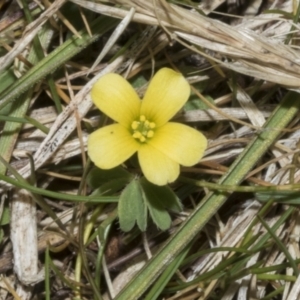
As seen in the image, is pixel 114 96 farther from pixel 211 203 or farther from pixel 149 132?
pixel 211 203

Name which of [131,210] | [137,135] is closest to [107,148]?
[137,135]

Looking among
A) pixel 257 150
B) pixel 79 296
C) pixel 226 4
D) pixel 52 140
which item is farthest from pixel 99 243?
pixel 226 4

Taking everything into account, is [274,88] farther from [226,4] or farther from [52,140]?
[52,140]

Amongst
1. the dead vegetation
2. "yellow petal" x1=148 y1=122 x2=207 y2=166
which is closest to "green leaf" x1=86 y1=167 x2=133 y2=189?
the dead vegetation

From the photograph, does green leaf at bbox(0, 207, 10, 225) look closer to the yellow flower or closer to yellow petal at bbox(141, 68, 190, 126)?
the yellow flower

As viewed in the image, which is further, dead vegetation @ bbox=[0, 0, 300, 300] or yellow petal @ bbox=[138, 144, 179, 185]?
dead vegetation @ bbox=[0, 0, 300, 300]

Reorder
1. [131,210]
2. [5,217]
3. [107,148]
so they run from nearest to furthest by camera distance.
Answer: [107,148], [131,210], [5,217]

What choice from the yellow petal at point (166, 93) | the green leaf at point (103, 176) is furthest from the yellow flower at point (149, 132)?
the green leaf at point (103, 176)
